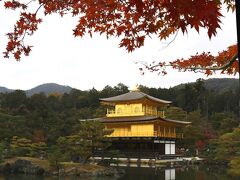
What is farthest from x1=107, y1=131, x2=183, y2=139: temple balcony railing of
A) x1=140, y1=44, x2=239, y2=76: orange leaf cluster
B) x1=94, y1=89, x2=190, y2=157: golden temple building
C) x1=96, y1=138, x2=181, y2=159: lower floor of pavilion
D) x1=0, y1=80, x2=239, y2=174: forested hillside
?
x1=140, y1=44, x2=239, y2=76: orange leaf cluster

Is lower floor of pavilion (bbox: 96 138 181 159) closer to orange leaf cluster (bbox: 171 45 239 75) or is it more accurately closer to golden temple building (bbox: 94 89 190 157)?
golden temple building (bbox: 94 89 190 157)

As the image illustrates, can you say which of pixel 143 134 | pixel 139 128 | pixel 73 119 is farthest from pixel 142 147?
pixel 73 119

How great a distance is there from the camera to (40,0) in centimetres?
443

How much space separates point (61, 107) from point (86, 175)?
36431 mm

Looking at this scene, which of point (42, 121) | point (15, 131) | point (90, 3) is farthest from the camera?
point (42, 121)

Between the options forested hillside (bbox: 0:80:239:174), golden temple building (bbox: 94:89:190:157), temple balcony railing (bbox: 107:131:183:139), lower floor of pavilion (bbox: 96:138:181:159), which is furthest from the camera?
golden temple building (bbox: 94:89:190:157)

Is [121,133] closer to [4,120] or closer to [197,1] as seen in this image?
[4,120]

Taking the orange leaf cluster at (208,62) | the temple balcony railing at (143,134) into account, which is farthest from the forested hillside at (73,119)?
the orange leaf cluster at (208,62)

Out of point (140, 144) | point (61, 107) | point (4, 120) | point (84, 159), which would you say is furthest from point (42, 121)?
point (61, 107)

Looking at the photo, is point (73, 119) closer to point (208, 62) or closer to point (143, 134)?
point (143, 134)

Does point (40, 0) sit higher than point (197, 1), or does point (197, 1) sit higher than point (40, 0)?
point (40, 0)

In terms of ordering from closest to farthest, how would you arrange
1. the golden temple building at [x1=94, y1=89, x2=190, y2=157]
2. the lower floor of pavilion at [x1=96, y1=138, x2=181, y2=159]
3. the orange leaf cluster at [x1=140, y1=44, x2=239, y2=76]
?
the orange leaf cluster at [x1=140, y1=44, x2=239, y2=76] < the lower floor of pavilion at [x1=96, y1=138, x2=181, y2=159] < the golden temple building at [x1=94, y1=89, x2=190, y2=157]

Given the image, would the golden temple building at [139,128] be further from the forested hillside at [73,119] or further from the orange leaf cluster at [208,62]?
the orange leaf cluster at [208,62]

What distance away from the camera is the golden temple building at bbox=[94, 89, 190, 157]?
30.7 m
